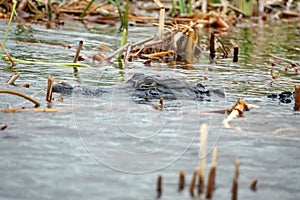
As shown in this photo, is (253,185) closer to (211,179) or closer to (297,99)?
(211,179)

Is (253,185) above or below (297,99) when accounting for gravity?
below

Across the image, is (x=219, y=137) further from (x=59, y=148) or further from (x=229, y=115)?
(x=59, y=148)

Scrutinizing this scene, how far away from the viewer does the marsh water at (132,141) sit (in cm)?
230

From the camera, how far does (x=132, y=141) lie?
2.90m

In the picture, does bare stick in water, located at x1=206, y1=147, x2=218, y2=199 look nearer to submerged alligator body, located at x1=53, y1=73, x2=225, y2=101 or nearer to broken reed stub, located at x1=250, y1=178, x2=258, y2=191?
broken reed stub, located at x1=250, y1=178, x2=258, y2=191

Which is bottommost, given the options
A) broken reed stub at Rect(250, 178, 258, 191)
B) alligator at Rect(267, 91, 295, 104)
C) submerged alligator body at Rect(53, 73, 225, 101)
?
broken reed stub at Rect(250, 178, 258, 191)

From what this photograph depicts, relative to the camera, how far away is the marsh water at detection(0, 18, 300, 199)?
7.56 ft

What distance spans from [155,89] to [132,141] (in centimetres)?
110

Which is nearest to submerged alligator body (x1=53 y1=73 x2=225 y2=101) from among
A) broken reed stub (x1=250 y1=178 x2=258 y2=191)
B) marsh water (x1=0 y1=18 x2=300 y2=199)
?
marsh water (x1=0 y1=18 x2=300 y2=199)

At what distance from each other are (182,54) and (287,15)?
22.8 ft

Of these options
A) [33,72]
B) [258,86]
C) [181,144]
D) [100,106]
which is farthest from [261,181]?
[33,72]

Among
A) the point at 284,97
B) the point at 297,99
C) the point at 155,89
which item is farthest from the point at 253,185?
the point at 284,97

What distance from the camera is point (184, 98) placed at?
12.8 feet

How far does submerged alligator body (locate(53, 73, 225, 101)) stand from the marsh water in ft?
0.27
